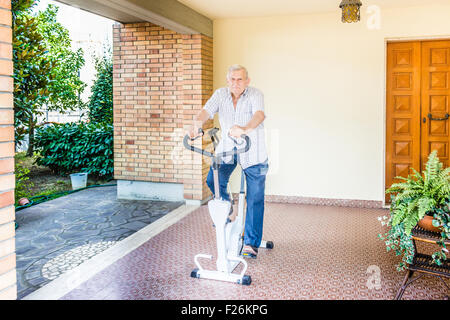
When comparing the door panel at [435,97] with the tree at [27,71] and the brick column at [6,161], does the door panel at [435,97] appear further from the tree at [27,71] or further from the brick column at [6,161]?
the brick column at [6,161]

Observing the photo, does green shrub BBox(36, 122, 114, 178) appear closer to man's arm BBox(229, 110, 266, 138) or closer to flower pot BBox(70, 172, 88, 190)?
flower pot BBox(70, 172, 88, 190)

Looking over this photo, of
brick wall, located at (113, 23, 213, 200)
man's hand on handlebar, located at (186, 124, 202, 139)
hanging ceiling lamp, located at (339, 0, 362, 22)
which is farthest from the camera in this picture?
brick wall, located at (113, 23, 213, 200)

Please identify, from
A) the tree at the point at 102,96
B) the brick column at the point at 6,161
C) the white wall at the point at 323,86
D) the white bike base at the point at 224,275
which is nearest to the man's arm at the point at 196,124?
the white bike base at the point at 224,275

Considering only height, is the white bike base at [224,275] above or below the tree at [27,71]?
below

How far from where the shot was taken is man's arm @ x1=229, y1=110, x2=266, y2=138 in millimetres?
2871

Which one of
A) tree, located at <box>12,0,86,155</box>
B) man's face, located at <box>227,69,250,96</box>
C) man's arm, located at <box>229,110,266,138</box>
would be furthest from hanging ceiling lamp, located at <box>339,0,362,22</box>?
tree, located at <box>12,0,86,155</box>

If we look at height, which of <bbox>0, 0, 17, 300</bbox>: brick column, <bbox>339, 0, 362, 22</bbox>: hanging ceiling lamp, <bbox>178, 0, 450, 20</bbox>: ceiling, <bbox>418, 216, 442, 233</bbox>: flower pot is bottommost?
<bbox>418, 216, 442, 233</bbox>: flower pot

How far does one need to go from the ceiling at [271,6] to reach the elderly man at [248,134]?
2.13 meters

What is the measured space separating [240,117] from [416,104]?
3270 millimetres

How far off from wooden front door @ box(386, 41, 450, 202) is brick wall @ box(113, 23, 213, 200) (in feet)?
8.29

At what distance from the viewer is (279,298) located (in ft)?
10.0

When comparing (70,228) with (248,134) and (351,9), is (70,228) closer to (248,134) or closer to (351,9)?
(248,134)

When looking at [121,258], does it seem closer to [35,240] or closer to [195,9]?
[35,240]

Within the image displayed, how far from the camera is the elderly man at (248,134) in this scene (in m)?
3.49
